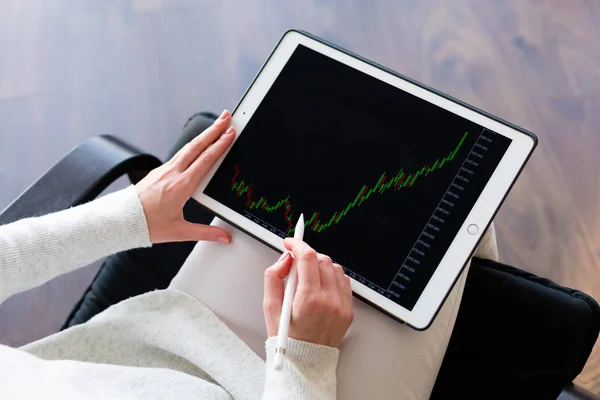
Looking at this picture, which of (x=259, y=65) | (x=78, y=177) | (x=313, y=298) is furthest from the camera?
(x=259, y=65)

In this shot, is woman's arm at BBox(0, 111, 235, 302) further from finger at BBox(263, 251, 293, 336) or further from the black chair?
the black chair

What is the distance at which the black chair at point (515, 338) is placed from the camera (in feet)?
2.23

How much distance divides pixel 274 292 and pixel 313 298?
0.05 m

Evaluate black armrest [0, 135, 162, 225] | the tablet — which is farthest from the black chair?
black armrest [0, 135, 162, 225]

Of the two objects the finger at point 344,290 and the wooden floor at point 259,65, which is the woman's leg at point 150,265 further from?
the wooden floor at point 259,65

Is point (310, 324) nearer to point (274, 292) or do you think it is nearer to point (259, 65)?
point (274, 292)

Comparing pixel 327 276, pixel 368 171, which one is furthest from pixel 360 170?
pixel 327 276

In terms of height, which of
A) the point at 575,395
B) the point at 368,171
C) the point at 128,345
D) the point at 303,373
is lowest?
the point at 128,345

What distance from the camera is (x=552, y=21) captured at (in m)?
1.33

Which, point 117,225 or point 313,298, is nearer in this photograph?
point 313,298

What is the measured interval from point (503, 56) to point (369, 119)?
31.1 inches

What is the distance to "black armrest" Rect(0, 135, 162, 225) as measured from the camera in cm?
79

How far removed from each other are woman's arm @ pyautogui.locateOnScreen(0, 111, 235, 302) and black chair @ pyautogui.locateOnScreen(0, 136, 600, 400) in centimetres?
32

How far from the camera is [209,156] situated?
0.70m
